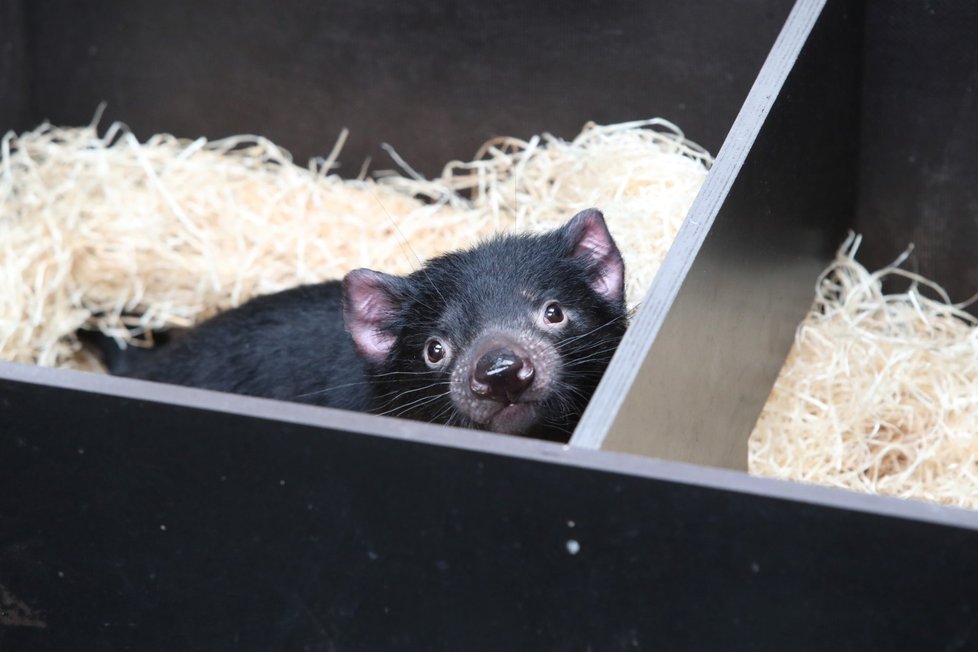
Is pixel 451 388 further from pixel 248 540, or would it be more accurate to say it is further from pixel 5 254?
pixel 5 254

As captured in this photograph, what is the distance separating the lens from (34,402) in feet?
7.44

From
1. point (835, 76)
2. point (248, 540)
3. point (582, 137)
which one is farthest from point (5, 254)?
point (835, 76)

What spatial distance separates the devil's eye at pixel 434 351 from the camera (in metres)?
3.07

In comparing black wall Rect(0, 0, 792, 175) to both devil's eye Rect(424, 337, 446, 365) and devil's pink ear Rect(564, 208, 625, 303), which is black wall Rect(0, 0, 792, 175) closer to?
devil's pink ear Rect(564, 208, 625, 303)

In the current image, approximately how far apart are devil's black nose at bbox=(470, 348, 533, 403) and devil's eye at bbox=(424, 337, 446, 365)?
328 millimetres

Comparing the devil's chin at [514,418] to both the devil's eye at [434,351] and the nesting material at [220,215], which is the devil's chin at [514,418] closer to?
the devil's eye at [434,351]

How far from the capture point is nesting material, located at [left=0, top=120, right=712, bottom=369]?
4.15 metres

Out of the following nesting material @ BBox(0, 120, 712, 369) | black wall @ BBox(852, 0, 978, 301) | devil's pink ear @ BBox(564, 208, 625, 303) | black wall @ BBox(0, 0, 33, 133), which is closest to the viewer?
devil's pink ear @ BBox(564, 208, 625, 303)

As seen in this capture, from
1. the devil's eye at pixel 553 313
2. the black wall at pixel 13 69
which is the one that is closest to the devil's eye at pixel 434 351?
the devil's eye at pixel 553 313

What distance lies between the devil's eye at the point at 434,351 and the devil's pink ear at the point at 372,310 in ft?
0.43

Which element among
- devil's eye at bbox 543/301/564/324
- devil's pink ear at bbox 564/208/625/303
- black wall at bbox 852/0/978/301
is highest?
black wall at bbox 852/0/978/301

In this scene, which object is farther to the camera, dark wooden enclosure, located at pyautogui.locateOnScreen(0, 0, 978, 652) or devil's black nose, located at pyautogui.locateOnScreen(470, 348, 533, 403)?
devil's black nose, located at pyautogui.locateOnScreen(470, 348, 533, 403)

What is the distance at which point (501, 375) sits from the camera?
2701mm

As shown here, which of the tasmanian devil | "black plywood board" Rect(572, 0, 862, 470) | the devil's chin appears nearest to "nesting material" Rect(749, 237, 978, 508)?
"black plywood board" Rect(572, 0, 862, 470)
